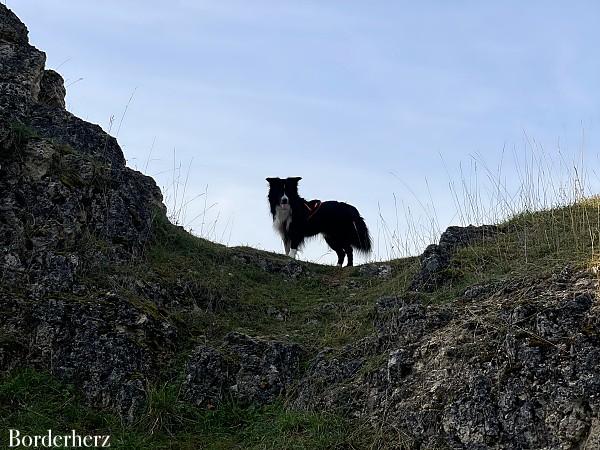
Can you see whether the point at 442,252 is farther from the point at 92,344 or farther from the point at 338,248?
the point at 338,248

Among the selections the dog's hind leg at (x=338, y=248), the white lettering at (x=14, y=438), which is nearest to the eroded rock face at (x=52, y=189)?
the white lettering at (x=14, y=438)

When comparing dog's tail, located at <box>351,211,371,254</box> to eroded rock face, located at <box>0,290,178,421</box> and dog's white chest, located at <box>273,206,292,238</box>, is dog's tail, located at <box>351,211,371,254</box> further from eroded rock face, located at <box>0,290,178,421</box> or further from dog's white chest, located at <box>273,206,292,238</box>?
eroded rock face, located at <box>0,290,178,421</box>

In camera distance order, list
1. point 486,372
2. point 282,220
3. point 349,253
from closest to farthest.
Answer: point 486,372 → point 349,253 → point 282,220

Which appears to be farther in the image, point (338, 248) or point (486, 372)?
point (338, 248)

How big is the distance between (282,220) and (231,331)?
18.7ft

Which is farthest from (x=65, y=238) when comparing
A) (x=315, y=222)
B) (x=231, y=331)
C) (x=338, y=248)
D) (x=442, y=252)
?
(x=338, y=248)

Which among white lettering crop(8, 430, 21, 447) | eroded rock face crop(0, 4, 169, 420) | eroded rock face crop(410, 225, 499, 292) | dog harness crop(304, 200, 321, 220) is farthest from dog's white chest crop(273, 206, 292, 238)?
white lettering crop(8, 430, 21, 447)

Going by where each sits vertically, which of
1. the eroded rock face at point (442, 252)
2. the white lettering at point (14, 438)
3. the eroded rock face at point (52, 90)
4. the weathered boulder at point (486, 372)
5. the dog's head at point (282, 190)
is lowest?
the white lettering at point (14, 438)

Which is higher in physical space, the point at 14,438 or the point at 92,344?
the point at 92,344

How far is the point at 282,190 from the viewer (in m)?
12.3

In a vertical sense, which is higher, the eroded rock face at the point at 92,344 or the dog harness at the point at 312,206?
the dog harness at the point at 312,206

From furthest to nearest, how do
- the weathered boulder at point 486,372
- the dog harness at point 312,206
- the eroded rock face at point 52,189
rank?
the dog harness at point 312,206 < the eroded rock face at point 52,189 < the weathered boulder at point 486,372

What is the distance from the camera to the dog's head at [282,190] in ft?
40.4

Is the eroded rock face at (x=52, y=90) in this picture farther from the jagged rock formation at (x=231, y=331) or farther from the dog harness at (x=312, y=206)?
the dog harness at (x=312, y=206)
